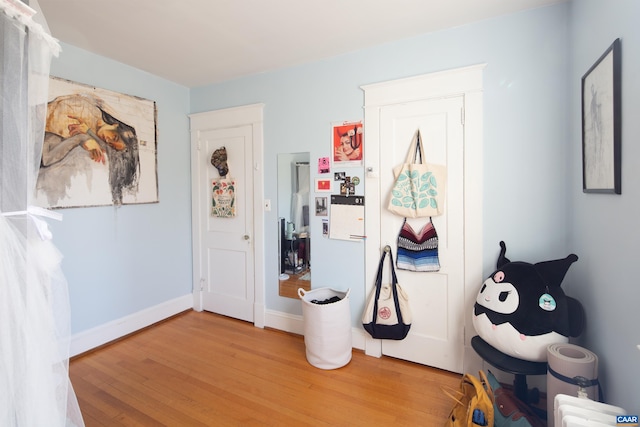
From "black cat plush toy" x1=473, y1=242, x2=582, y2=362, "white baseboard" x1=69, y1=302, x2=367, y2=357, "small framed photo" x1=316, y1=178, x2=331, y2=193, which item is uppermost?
"small framed photo" x1=316, y1=178, x2=331, y2=193

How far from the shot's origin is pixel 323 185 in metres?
2.62

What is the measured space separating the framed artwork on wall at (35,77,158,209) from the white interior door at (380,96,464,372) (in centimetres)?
228

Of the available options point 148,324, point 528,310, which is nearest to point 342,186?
point 528,310

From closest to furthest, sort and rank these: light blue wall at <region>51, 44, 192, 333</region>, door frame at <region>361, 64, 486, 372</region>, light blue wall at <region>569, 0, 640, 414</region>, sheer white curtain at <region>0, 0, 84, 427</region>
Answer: sheer white curtain at <region>0, 0, 84, 427</region> < light blue wall at <region>569, 0, 640, 414</region> < door frame at <region>361, 64, 486, 372</region> < light blue wall at <region>51, 44, 192, 333</region>

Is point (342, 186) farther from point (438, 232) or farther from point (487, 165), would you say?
point (487, 165)

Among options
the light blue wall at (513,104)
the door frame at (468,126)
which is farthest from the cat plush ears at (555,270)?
the door frame at (468,126)

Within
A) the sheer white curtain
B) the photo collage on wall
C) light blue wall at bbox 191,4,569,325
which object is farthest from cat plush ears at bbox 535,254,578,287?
the sheer white curtain

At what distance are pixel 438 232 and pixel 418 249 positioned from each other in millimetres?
191

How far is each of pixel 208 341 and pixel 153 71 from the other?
2.63m

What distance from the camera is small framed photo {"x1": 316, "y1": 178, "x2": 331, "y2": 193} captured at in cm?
260

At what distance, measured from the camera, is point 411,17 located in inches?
79.0

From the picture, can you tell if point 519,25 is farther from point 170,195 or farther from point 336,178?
point 170,195

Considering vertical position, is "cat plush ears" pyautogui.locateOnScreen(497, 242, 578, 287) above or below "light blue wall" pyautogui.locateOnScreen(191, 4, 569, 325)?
below

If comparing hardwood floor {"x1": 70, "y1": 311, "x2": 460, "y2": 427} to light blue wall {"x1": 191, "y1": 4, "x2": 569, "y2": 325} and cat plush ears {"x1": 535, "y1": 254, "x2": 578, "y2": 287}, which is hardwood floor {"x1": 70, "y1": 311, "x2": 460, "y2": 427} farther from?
cat plush ears {"x1": 535, "y1": 254, "x2": 578, "y2": 287}
